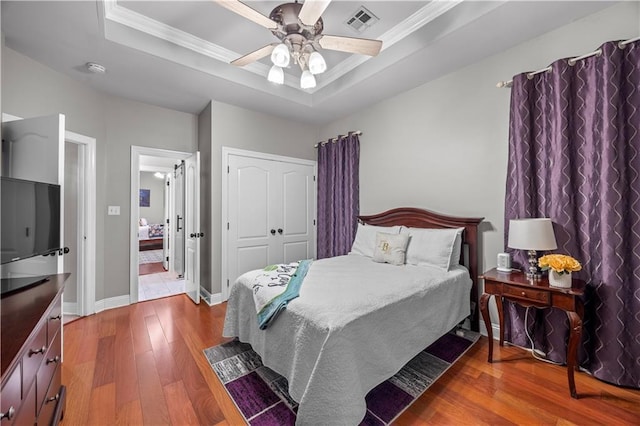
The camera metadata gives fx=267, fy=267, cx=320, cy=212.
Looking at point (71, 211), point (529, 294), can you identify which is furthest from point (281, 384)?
point (71, 211)

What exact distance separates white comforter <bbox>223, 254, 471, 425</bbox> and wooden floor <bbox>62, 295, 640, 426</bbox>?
33cm

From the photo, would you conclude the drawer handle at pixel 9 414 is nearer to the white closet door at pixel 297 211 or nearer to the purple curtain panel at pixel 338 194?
the white closet door at pixel 297 211

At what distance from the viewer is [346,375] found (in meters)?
1.42

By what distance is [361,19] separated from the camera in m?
2.40

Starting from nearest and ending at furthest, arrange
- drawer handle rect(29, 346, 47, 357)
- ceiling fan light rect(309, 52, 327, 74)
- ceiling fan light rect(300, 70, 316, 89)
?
drawer handle rect(29, 346, 47, 357) < ceiling fan light rect(309, 52, 327, 74) < ceiling fan light rect(300, 70, 316, 89)

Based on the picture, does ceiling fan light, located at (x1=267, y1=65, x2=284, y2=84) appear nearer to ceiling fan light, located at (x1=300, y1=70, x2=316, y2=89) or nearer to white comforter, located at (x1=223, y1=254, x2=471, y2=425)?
ceiling fan light, located at (x1=300, y1=70, x2=316, y2=89)

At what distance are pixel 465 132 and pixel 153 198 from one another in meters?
9.46

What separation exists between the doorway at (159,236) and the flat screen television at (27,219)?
1541 millimetres

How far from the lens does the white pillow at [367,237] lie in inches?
124

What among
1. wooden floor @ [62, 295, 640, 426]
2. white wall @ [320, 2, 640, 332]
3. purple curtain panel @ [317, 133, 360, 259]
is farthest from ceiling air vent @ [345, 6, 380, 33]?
wooden floor @ [62, 295, 640, 426]

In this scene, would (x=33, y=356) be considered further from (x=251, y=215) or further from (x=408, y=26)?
(x=408, y=26)

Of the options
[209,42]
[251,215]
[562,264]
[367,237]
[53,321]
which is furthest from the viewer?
[251,215]

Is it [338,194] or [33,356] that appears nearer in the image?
[33,356]

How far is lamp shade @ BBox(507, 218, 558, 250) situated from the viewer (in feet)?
6.43
